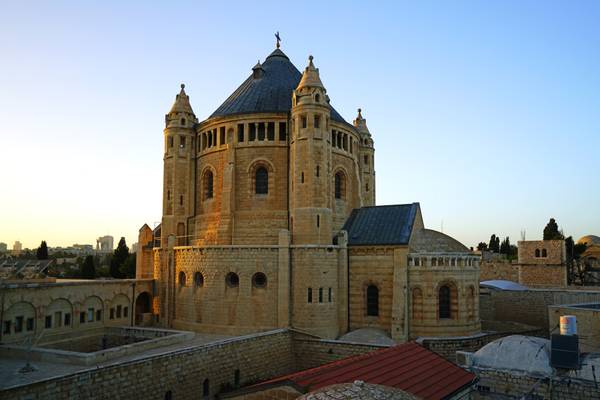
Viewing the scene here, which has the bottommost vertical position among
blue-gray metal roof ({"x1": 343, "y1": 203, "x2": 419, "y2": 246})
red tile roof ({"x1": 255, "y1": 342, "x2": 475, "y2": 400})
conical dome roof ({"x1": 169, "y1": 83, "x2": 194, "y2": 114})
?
red tile roof ({"x1": 255, "y1": 342, "x2": 475, "y2": 400})

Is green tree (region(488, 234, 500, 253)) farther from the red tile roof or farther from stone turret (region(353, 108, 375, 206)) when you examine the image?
the red tile roof

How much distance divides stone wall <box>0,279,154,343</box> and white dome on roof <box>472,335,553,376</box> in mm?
24313

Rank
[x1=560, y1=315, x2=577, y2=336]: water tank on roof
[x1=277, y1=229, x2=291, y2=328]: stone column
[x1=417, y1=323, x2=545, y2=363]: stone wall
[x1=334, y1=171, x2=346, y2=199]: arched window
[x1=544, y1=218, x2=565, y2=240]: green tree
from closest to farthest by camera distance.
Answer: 1. [x1=560, y1=315, x2=577, y2=336]: water tank on roof
2. [x1=417, y1=323, x2=545, y2=363]: stone wall
3. [x1=277, y1=229, x2=291, y2=328]: stone column
4. [x1=334, y1=171, x2=346, y2=199]: arched window
5. [x1=544, y1=218, x2=565, y2=240]: green tree

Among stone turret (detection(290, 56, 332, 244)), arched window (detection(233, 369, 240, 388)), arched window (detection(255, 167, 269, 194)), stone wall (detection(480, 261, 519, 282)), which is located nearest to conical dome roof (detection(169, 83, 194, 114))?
arched window (detection(255, 167, 269, 194))

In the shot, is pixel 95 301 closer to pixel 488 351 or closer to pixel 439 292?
pixel 439 292

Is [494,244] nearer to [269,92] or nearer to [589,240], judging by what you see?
[589,240]

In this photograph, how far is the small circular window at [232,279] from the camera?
34000mm

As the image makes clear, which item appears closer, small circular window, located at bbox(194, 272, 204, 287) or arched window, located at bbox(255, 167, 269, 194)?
small circular window, located at bbox(194, 272, 204, 287)

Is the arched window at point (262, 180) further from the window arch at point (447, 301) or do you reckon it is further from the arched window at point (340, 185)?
the window arch at point (447, 301)

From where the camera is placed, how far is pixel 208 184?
129 ft

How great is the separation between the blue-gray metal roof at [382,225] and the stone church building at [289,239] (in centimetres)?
10

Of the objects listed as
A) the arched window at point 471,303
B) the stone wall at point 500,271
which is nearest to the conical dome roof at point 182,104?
the arched window at point 471,303

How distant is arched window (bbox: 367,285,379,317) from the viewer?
33.1 m

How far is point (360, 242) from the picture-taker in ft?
112
